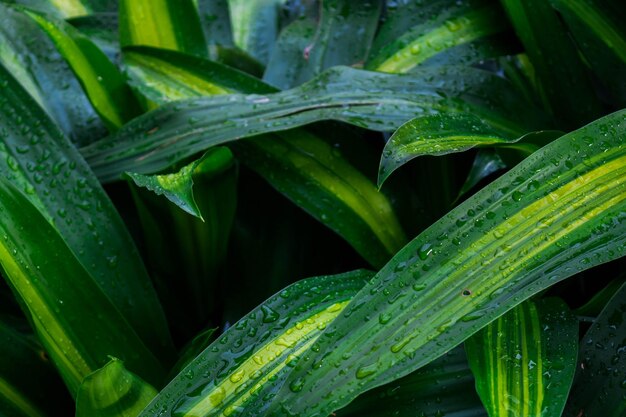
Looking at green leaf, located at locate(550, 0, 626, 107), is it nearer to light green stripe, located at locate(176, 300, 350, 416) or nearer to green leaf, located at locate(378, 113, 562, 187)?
green leaf, located at locate(378, 113, 562, 187)

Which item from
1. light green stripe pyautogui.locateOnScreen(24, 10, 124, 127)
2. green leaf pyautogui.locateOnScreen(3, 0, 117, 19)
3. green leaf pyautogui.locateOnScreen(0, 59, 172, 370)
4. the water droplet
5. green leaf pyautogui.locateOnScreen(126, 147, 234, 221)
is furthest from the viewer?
green leaf pyautogui.locateOnScreen(3, 0, 117, 19)

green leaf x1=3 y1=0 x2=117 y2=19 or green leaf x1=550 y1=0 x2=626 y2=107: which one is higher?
green leaf x1=3 y1=0 x2=117 y2=19

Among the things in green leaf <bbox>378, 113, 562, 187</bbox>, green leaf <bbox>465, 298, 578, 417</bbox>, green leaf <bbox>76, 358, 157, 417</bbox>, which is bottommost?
green leaf <bbox>465, 298, 578, 417</bbox>

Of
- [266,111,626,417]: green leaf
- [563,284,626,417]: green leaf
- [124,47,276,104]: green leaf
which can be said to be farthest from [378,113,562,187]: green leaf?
[124,47,276,104]: green leaf

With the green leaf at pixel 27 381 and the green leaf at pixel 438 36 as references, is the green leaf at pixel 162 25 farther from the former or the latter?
the green leaf at pixel 27 381

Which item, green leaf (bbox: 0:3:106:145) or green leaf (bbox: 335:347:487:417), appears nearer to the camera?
green leaf (bbox: 335:347:487:417)

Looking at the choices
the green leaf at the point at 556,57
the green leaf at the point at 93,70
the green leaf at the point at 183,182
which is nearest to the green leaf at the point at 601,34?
the green leaf at the point at 556,57

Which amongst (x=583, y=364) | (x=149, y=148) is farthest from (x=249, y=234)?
(x=583, y=364)

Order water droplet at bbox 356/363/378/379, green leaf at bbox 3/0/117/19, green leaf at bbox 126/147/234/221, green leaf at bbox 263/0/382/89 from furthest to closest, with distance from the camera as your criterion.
A: green leaf at bbox 3/0/117/19 → green leaf at bbox 263/0/382/89 → green leaf at bbox 126/147/234/221 → water droplet at bbox 356/363/378/379
